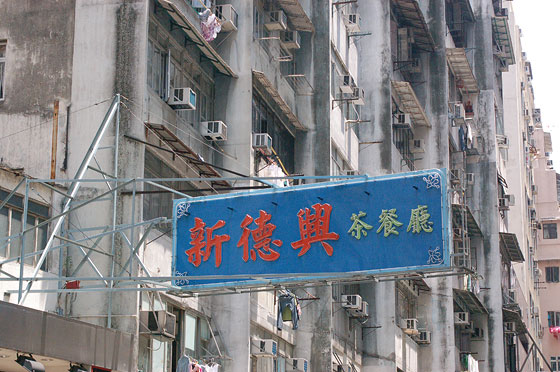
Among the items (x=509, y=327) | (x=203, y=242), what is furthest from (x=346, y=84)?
(x=509, y=327)

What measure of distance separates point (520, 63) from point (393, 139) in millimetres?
37075

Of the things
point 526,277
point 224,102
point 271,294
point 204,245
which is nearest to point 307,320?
point 271,294

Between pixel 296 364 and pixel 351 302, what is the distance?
5.01 m

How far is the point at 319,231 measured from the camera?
14.4 m

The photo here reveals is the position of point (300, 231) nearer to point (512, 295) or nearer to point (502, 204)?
point (502, 204)

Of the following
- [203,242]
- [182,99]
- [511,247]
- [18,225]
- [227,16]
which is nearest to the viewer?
[203,242]

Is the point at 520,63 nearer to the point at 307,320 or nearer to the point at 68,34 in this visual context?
the point at 307,320

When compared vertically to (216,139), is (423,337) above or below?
below

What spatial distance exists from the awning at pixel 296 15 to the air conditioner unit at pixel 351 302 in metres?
7.98

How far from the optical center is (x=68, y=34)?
63.4 feet

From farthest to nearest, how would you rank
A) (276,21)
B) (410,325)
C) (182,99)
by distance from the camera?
(410,325) < (276,21) < (182,99)

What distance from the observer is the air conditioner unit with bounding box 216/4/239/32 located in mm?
23031

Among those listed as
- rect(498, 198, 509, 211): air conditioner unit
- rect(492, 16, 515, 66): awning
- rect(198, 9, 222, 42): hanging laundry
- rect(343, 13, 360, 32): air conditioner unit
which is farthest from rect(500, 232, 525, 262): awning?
rect(198, 9, 222, 42): hanging laundry

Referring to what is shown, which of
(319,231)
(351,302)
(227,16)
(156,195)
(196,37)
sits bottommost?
(351,302)
